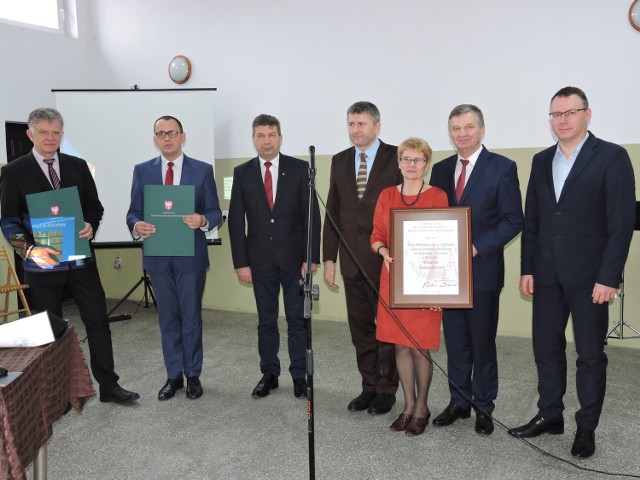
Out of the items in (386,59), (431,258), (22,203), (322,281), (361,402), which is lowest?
(361,402)

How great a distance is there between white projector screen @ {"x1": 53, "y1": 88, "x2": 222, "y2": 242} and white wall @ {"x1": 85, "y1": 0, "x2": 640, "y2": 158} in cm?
47

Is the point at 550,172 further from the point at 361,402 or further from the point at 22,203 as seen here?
the point at 22,203

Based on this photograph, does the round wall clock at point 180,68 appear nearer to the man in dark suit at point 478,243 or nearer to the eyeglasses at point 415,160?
the man in dark suit at point 478,243

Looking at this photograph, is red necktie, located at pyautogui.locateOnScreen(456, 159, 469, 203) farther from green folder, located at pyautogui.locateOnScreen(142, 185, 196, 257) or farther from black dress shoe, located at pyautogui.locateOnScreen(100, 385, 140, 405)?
black dress shoe, located at pyautogui.locateOnScreen(100, 385, 140, 405)

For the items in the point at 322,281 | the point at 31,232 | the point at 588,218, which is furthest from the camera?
the point at 322,281

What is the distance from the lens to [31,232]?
3348 mm

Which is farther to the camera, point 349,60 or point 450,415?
→ point 349,60

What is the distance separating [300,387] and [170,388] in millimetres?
846

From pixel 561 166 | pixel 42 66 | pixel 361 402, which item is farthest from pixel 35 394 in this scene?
pixel 42 66

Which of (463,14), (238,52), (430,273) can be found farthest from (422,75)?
(430,273)

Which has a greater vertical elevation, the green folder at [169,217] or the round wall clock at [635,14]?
the round wall clock at [635,14]

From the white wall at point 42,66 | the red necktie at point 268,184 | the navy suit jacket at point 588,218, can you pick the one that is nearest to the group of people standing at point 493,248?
the navy suit jacket at point 588,218

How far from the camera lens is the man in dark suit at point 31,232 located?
328 centimetres

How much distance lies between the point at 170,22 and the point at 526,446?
17.7 ft
